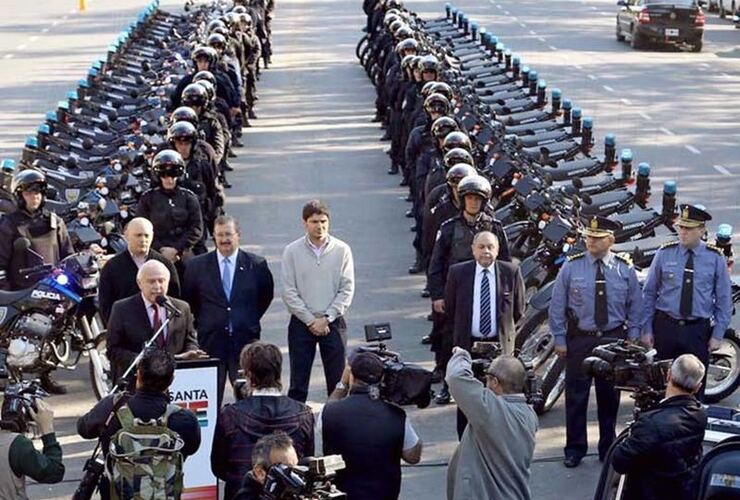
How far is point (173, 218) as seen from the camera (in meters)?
13.3

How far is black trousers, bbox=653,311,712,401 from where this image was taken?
11672mm

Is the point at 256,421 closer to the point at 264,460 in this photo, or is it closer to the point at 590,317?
the point at 264,460

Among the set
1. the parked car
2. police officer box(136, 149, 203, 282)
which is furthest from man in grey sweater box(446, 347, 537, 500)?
the parked car

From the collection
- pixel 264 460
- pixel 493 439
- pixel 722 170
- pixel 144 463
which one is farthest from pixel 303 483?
pixel 722 170

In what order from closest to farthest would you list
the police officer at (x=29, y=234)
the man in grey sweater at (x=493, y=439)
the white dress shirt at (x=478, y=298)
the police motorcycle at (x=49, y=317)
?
the man in grey sweater at (x=493, y=439) < the white dress shirt at (x=478, y=298) < the police motorcycle at (x=49, y=317) < the police officer at (x=29, y=234)

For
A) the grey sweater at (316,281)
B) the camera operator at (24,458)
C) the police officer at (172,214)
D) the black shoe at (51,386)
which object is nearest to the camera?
the camera operator at (24,458)

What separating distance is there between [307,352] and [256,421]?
3.62 metres

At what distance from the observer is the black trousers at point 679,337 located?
460 inches

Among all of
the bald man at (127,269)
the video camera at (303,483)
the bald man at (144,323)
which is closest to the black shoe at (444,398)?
the bald man at (127,269)

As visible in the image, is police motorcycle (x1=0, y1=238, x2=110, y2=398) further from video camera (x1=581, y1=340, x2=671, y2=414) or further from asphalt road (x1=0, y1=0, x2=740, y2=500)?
video camera (x1=581, y1=340, x2=671, y2=414)

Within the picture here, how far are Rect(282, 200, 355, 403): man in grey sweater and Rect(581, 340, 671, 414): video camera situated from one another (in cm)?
297

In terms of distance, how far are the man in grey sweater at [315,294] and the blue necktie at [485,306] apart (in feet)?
3.00

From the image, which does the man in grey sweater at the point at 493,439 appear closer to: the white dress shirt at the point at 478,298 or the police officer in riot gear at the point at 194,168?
the white dress shirt at the point at 478,298

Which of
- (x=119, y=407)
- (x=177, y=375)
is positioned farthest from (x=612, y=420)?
(x=119, y=407)
